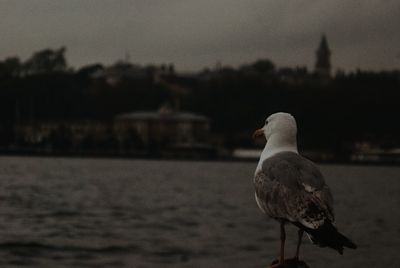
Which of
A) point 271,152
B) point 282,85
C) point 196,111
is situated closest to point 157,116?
point 196,111

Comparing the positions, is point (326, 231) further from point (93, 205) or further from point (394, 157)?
point (394, 157)

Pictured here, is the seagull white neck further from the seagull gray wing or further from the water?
the water

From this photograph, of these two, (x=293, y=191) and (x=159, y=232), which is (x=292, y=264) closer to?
(x=293, y=191)

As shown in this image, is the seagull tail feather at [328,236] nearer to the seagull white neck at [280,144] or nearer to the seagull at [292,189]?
the seagull at [292,189]

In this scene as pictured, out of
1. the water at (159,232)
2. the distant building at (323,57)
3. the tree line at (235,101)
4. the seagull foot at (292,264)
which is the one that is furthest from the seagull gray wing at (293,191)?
the distant building at (323,57)

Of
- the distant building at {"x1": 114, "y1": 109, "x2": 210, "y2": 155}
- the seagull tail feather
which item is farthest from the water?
the distant building at {"x1": 114, "y1": 109, "x2": 210, "y2": 155}

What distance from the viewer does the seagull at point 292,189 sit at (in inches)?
227

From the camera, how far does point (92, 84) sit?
127 meters

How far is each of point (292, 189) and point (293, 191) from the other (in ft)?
0.05

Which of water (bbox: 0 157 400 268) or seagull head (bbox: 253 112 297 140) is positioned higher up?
seagull head (bbox: 253 112 297 140)

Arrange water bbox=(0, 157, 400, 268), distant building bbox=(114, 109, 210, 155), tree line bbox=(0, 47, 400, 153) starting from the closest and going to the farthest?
water bbox=(0, 157, 400, 268) → tree line bbox=(0, 47, 400, 153) → distant building bbox=(114, 109, 210, 155)

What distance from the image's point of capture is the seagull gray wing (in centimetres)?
583

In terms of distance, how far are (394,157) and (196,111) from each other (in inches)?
983

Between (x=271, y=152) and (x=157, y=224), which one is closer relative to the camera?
(x=271, y=152)
